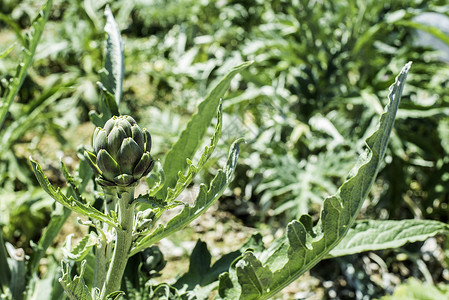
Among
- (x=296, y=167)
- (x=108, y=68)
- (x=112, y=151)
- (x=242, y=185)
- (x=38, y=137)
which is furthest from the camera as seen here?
Answer: (x=38, y=137)

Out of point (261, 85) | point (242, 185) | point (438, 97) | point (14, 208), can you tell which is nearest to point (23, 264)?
point (14, 208)

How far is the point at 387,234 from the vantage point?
56 cm

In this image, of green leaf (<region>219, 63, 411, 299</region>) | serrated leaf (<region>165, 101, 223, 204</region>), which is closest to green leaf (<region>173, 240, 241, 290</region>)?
green leaf (<region>219, 63, 411, 299</region>)

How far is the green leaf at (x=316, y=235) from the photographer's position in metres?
0.47

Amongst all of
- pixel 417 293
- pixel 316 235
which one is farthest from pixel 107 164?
pixel 417 293

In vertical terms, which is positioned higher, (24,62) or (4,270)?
(24,62)

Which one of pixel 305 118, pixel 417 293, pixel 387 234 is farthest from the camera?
pixel 305 118

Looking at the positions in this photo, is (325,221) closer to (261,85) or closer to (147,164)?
(147,164)

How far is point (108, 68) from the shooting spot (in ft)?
2.01

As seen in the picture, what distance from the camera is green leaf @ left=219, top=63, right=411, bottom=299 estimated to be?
47 centimetres

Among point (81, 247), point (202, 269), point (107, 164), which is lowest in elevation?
point (202, 269)

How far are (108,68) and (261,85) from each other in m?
1.17

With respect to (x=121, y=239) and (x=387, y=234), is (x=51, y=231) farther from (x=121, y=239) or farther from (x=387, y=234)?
(x=387, y=234)

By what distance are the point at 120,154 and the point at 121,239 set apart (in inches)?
4.4
